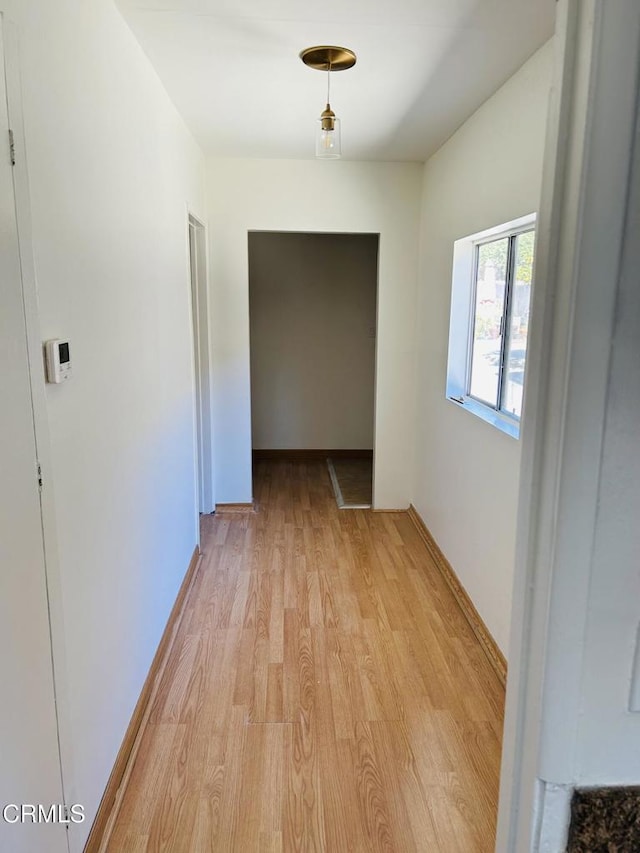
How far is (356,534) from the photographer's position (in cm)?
390

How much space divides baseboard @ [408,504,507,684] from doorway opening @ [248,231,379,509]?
151cm

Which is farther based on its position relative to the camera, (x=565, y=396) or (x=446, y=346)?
(x=446, y=346)

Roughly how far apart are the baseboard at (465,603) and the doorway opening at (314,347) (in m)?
1.51

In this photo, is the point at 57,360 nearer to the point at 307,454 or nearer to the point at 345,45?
the point at 345,45

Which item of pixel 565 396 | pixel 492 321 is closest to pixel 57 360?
pixel 565 396

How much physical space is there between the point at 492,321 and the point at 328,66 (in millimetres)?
1373

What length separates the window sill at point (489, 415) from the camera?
245 centimetres

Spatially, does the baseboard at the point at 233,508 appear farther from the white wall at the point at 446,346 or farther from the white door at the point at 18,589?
the white door at the point at 18,589

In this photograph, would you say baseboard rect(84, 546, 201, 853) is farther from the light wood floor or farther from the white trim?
the white trim

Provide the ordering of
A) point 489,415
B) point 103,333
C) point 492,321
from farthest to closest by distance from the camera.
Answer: point 492,321, point 489,415, point 103,333

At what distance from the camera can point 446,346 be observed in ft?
10.9

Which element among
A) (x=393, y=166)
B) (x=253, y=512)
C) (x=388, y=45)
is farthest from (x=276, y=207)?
(x=253, y=512)

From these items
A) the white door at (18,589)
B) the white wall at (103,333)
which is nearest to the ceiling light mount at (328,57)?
the white wall at (103,333)

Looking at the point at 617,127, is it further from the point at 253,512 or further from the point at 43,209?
the point at 253,512
